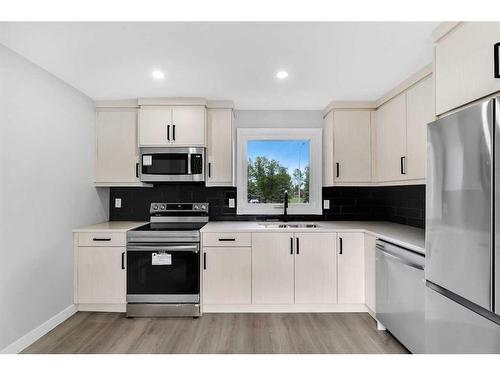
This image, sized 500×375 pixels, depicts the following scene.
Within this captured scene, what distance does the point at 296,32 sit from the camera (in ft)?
6.09

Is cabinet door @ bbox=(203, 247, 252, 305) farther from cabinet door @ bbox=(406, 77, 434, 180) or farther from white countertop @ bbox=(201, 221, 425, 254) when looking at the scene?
cabinet door @ bbox=(406, 77, 434, 180)

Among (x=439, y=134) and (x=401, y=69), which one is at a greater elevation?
(x=401, y=69)

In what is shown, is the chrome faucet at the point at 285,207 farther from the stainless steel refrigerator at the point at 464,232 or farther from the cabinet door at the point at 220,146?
the stainless steel refrigerator at the point at 464,232

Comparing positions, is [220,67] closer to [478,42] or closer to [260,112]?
[260,112]

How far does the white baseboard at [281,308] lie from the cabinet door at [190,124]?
5.52 feet

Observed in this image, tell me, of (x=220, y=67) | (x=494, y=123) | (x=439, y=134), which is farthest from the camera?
(x=220, y=67)

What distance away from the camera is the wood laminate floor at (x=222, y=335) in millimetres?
2270

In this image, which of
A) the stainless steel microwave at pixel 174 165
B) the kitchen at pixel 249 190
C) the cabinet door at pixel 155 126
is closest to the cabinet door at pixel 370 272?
the kitchen at pixel 249 190

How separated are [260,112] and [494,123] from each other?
8.78 ft

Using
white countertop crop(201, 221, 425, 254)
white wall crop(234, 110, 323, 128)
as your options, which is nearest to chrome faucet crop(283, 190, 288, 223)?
white countertop crop(201, 221, 425, 254)

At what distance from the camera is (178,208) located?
352cm
